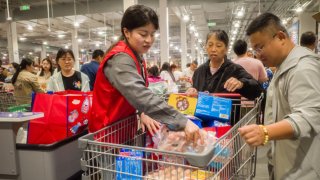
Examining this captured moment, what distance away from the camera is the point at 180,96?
1997 mm

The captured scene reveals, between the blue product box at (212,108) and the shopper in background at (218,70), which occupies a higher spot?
the shopper in background at (218,70)

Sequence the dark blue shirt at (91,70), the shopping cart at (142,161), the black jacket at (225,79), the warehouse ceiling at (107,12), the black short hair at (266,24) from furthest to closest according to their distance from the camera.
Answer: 1. the warehouse ceiling at (107,12)
2. the dark blue shirt at (91,70)
3. the black jacket at (225,79)
4. the black short hair at (266,24)
5. the shopping cart at (142,161)

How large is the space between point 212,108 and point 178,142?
47cm

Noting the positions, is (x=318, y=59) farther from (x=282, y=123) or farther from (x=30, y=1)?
(x=30, y=1)

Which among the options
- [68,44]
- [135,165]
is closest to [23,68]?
[135,165]

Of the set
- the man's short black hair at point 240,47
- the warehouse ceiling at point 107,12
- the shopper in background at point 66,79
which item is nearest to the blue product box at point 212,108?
the shopper in background at point 66,79

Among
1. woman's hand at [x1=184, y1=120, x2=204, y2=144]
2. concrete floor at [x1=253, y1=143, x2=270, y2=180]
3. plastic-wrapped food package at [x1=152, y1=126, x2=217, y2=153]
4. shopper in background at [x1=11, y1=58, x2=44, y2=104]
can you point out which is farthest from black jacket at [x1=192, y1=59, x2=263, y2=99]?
shopper in background at [x1=11, y1=58, x2=44, y2=104]

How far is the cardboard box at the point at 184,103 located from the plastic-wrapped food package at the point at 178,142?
0.37 m

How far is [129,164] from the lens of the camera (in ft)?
4.25

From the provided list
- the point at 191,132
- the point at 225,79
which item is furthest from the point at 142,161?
the point at 225,79

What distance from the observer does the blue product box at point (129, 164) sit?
1285mm

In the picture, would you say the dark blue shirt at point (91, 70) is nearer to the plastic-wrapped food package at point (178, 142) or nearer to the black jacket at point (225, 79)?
the black jacket at point (225, 79)

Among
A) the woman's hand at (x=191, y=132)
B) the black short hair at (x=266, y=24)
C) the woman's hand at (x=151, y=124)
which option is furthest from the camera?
the woman's hand at (x=151, y=124)

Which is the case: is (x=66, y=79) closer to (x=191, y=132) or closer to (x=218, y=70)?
(x=218, y=70)
